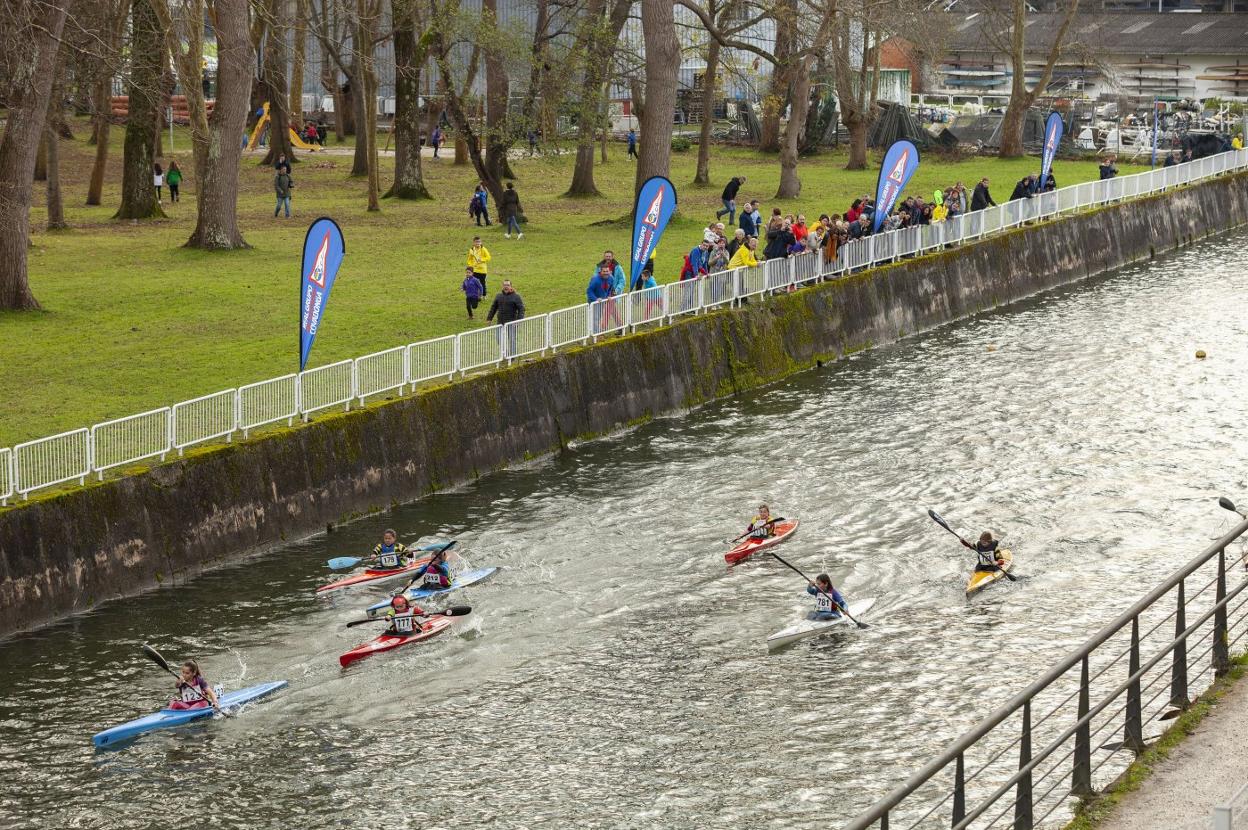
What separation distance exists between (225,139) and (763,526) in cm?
2446

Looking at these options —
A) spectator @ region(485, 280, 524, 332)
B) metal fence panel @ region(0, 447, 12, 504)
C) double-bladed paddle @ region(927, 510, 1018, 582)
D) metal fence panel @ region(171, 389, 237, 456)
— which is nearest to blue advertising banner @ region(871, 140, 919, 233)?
spectator @ region(485, 280, 524, 332)

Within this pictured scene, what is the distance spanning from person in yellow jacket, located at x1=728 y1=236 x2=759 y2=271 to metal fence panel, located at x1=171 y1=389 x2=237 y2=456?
15007 millimetres

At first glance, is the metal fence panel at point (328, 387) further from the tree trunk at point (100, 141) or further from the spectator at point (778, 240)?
→ the tree trunk at point (100, 141)

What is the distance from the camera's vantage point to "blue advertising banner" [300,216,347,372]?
30.0m

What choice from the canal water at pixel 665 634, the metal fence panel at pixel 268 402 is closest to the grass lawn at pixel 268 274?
the metal fence panel at pixel 268 402

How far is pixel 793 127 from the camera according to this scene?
188ft

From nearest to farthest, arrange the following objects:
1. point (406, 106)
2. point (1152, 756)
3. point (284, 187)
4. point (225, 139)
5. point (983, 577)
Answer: point (1152, 756)
point (983, 577)
point (225, 139)
point (284, 187)
point (406, 106)

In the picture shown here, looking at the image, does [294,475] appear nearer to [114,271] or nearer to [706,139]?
[114,271]

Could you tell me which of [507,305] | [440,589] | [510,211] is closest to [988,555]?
[440,589]

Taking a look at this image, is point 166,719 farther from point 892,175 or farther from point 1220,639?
point 892,175

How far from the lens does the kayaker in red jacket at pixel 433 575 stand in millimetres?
25734

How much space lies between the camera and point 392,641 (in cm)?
2370

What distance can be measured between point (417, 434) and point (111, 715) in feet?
33.4

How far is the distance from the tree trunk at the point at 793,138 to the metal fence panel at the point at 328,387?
30624mm
